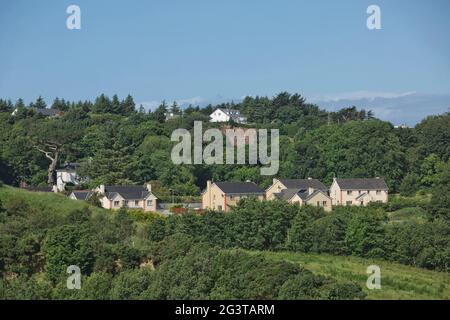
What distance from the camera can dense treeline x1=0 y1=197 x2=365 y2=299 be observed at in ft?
51.5

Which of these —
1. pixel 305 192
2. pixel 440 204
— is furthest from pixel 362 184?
pixel 440 204

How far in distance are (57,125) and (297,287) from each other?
24500mm

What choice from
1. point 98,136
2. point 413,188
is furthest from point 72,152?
point 413,188

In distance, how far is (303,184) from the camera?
3133 centimetres

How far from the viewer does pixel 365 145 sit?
112ft

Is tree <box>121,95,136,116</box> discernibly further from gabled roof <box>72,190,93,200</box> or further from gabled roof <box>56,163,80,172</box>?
gabled roof <box>72,190,93,200</box>

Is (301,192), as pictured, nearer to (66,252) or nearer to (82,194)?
(82,194)

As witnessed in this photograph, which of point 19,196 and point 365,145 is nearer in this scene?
point 19,196

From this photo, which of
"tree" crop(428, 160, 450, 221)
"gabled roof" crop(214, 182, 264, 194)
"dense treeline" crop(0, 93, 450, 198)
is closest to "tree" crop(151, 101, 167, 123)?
"dense treeline" crop(0, 93, 450, 198)

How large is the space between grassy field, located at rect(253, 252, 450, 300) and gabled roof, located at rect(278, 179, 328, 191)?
9.68 m

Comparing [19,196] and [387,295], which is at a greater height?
[19,196]

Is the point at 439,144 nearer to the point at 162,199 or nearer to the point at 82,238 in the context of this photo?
the point at 162,199

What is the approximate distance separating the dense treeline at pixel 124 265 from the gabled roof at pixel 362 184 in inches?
420

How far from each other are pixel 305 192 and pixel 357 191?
2.36m
